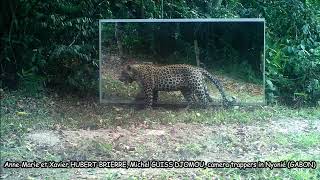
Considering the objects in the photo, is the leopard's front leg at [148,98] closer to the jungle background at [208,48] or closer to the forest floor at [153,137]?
the forest floor at [153,137]

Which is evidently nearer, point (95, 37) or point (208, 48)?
point (208, 48)

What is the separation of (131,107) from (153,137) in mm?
195

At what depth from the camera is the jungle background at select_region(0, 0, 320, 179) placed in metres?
2.80

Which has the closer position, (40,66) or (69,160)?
(69,160)

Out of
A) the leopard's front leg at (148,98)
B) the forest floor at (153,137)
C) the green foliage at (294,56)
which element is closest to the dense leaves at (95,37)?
the green foliage at (294,56)

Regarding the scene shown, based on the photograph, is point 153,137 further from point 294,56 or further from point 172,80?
point 294,56

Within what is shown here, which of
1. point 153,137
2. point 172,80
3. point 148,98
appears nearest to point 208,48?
point 172,80

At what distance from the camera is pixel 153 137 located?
287cm

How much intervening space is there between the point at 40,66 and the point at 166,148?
780 millimetres

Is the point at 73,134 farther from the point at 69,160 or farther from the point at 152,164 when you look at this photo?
the point at 152,164

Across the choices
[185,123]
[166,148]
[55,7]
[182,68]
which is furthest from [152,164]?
[55,7]

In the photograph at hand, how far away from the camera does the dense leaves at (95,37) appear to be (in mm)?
2920

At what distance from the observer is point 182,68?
2885 mm

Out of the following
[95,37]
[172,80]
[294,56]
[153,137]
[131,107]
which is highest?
[95,37]
